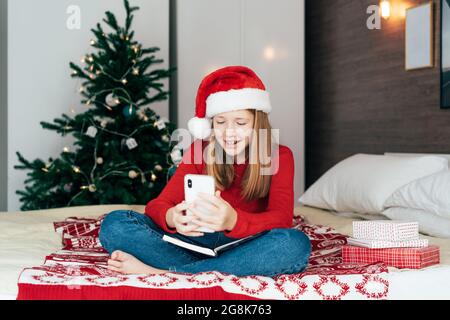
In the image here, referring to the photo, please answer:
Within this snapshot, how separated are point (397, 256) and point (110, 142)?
6.90 feet

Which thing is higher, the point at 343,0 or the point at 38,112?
the point at 343,0

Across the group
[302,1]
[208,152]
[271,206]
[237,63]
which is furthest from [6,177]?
[271,206]

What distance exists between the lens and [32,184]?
3.99 m

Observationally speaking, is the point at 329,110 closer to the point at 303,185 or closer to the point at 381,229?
the point at 303,185

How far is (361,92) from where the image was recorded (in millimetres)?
3750

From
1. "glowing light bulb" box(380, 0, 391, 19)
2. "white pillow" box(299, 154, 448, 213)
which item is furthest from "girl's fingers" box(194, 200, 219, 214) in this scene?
"glowing light bulb" box(380, 0, 391, 19)

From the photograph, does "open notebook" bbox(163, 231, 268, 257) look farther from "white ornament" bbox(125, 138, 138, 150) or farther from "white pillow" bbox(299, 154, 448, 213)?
"white ornament" bbox(125, 138, 138, 150)

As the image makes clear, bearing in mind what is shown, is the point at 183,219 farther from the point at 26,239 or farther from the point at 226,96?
the point at 26,239

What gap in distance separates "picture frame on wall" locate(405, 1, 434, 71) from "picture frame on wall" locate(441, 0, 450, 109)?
0.28 ft

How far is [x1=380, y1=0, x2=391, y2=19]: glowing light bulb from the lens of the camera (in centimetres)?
343

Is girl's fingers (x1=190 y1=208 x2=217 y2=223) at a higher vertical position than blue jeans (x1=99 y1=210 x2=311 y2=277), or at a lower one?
higher

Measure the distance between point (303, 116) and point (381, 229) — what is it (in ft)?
8.28

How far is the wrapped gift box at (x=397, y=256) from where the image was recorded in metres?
1.70

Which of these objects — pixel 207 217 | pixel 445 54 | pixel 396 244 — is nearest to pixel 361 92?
pixel 445 54
